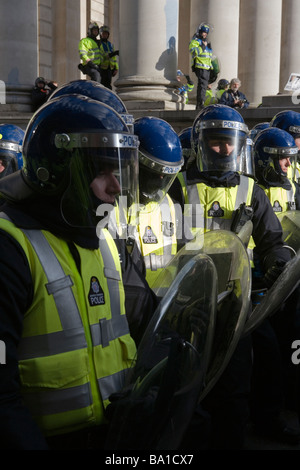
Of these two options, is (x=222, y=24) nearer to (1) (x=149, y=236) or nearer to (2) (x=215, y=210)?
(2) (x=215, y=210)

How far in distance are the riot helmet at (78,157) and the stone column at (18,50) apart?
37.1 feet

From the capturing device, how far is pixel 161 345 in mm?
1787

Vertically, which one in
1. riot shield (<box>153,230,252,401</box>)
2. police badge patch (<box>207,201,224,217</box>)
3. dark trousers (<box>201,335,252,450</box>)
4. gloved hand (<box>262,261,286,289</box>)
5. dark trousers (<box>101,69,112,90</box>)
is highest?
dark trousers (<box>101,69,112,90</box>)

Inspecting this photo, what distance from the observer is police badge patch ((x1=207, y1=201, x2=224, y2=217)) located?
4.23 meters

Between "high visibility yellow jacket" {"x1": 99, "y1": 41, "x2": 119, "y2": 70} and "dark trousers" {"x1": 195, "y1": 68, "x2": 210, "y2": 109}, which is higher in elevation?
"high visibility yellow jacket" {"x1": 99, "y1": 41, "x2": 119, "y2": 70}

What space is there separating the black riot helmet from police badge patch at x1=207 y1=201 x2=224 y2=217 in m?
2.25

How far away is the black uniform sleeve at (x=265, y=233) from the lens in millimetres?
4035

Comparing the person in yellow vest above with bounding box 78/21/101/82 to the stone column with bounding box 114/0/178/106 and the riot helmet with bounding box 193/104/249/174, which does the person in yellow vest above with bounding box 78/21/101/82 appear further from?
the riot helmet with bounding box 193/104/249/174

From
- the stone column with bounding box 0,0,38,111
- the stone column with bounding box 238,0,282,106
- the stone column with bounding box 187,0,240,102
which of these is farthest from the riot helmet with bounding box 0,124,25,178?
the stone column with bounding box 238,0,282,106

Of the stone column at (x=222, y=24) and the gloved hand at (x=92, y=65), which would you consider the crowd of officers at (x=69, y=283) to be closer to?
the gloved hand at (x=92, y=65)

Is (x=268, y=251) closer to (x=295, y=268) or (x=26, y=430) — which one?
(x=295, y=268)

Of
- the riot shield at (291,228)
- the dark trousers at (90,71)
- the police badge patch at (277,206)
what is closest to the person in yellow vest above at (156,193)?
the riot shield at (291,228)
